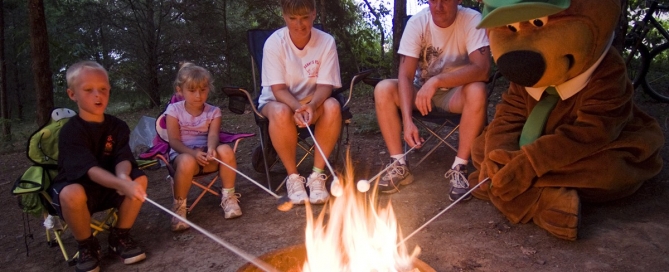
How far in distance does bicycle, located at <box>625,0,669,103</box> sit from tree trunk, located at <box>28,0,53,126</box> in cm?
579

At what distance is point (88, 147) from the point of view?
7.86ft

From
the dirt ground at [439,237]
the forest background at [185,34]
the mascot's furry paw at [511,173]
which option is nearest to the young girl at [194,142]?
the dirt ground at [439,237]

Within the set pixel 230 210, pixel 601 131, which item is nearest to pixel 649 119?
pixel 601 131

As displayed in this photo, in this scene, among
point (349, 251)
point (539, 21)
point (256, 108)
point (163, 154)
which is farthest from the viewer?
point (256, 108)

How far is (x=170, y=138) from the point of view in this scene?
2.96m

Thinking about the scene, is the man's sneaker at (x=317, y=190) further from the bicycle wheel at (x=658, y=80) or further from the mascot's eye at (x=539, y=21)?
the bicycle wheel at (x=658, y=80)

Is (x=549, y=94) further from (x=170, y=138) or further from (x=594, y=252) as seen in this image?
(x=170, y=138)

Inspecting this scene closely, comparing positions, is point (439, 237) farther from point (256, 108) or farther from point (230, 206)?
point (256, 108)

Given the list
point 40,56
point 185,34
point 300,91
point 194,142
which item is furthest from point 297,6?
point 185,34

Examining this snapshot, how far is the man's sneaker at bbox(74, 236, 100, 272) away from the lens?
2254 millimetres

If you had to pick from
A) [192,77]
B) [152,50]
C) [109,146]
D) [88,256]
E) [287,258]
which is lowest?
[88,256]

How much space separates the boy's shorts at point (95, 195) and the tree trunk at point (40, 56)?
3.08 m

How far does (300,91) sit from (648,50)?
158 inches

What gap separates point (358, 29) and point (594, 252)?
7.17 metres
